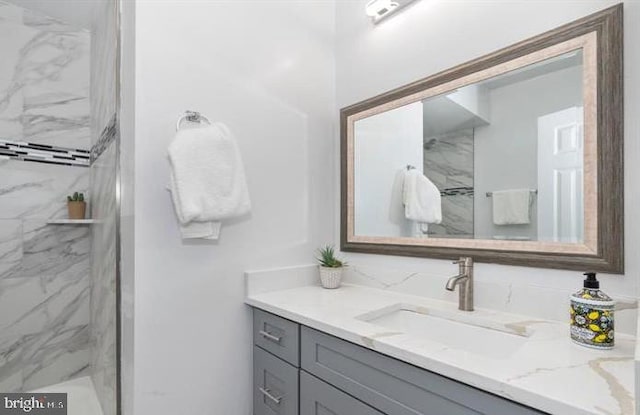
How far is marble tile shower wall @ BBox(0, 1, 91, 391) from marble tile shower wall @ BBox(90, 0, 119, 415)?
0.46 ft

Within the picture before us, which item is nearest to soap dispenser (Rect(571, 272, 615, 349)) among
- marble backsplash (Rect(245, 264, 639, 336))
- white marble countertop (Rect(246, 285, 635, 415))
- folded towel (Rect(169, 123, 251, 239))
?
white marble countertop (Rect(246, 285, 635, 415))

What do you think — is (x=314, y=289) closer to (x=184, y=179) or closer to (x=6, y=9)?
(x=184, y=179)

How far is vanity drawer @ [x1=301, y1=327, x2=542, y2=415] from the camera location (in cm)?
74

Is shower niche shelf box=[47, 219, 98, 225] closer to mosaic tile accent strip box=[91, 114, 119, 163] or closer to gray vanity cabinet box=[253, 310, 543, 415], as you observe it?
mosaic tile accent strip box=[91, 114, 119, 163]

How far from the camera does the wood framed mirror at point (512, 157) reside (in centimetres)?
99

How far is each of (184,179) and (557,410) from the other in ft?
3.94

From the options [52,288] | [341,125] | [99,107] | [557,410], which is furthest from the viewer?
[52,288]

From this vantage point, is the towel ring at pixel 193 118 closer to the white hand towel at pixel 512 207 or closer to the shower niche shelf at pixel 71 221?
the white hand towel at pixel 512 207

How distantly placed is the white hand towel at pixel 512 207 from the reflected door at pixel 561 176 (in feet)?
0.13

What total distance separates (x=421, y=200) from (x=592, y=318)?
734mm

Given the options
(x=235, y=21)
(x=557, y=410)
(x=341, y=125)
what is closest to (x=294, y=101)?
(x=341, y=125)

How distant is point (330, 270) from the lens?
1.66 metres

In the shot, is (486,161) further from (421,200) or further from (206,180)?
(206,180)

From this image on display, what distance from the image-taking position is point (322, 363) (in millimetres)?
1128
